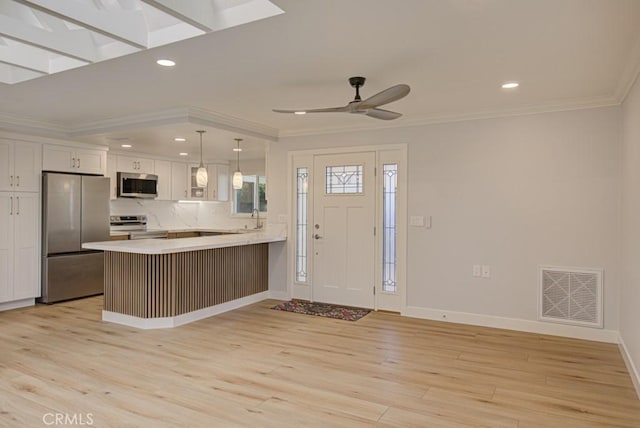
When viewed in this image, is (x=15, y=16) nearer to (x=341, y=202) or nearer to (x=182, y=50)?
(x=182, y=50)

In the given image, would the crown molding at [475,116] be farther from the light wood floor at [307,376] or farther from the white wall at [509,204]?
the light wood floor at [307,376]

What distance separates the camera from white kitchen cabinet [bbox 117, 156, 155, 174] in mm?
7145

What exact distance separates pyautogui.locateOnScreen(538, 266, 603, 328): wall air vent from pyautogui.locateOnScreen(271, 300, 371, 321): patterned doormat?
1.97 m

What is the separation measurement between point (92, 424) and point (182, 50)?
2.42 m

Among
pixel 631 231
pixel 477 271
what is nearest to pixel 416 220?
pixel 477 271

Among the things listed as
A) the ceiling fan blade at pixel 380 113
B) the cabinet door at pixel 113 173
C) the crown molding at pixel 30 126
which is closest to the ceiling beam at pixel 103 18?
the ceiling fan blade at pixel 380 113

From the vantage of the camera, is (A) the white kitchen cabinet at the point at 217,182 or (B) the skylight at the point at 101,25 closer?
(B) the skylight at the point at 101,25

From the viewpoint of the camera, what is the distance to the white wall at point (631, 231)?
311 cm

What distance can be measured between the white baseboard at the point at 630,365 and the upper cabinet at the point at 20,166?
6583mm

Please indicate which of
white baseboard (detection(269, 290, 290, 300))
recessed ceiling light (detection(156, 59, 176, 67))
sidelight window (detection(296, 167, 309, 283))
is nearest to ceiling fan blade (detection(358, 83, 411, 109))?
recessed ceiling light (detection(156, 59, 176, 67))

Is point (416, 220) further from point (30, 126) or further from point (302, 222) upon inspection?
point (30, 126)

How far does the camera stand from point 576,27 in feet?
8.47

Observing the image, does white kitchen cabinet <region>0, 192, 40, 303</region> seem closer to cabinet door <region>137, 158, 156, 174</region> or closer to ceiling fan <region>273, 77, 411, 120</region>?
cabinet door <region>137, 158, 156, 174</region>

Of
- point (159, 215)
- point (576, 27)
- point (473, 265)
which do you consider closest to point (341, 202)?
point (473, 265)
